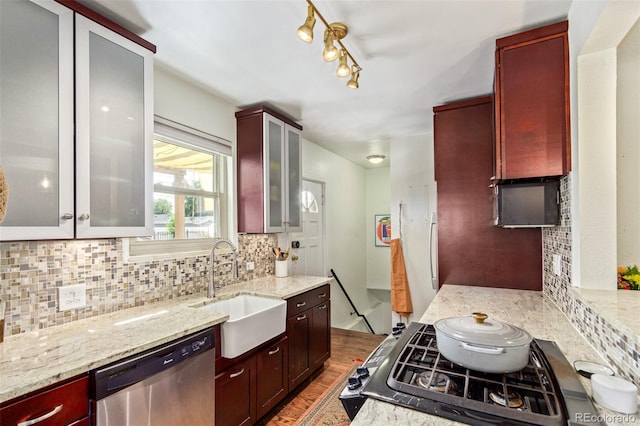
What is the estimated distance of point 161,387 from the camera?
1453 millimetres

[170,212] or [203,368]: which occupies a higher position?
[170,212]

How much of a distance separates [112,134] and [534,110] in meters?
2.21

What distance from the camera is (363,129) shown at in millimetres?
3557

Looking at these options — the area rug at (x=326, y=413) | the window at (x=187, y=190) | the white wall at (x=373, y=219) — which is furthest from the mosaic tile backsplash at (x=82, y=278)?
the white wall at (x=373, y=219)

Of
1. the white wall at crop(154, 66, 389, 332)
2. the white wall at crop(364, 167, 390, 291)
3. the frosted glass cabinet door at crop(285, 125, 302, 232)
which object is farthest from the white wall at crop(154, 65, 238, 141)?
the white wall at crop(364, 167, 390, 291)

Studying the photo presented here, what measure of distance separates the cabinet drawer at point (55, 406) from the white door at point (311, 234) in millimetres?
2669

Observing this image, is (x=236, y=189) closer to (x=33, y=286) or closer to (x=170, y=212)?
(x=170, y=212)

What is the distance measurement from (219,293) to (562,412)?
211 cm

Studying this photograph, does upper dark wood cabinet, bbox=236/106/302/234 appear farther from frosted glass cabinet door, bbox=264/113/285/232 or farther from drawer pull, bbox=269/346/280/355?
drawer pull, bbox=269/346/280/355

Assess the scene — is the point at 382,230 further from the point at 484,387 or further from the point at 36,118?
the point at 36,118

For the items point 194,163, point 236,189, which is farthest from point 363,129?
point 194,163

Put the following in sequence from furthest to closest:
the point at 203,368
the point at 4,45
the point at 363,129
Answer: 1. the point at 363,129
2. the point at 203,368
3. the point at 4,45

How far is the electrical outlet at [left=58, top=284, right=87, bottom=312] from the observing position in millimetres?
1600

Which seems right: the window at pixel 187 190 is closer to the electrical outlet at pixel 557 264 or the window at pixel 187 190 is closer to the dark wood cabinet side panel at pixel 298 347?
the dark wood cabinet side panel at pixel 298 347
